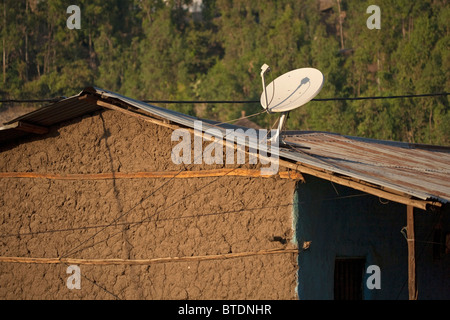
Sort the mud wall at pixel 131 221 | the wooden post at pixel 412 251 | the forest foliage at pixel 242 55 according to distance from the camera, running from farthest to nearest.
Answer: the forest foliage at pixel 242 55 → the mud wall at pixel 131 221 → the wooden post at pixel 412 251

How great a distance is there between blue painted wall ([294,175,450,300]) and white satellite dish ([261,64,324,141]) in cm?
82

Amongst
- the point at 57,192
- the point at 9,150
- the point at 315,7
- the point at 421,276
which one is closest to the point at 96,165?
the point at 57,192

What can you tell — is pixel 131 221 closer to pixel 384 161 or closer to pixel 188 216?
pixel 188 216

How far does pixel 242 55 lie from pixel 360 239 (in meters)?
41.1

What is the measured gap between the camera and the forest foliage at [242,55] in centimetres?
4016

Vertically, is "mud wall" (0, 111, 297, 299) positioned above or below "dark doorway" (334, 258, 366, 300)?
above

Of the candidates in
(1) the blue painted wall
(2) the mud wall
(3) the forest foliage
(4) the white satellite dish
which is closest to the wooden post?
(1) the blue painted wall

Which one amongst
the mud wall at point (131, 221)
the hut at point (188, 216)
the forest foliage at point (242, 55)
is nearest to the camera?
the hut at point (188, 216)

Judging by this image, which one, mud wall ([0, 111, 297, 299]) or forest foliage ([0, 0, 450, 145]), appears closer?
mud wall ([0, 111, 297, 299])

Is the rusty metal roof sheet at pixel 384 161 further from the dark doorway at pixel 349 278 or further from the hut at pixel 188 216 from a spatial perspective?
the dark doorway at pixel 349 278

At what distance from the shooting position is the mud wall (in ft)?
27.0

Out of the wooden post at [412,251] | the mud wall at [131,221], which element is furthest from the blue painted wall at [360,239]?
the wooden post at [412,251]

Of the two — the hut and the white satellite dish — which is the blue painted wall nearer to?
the hut

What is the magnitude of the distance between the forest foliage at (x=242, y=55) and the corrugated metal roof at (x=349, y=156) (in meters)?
27.3
